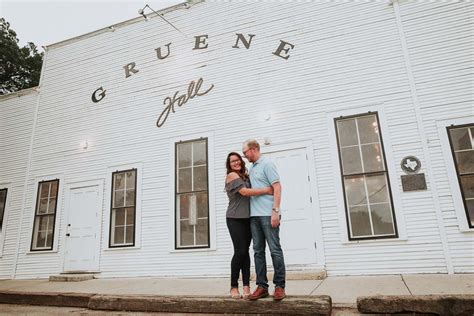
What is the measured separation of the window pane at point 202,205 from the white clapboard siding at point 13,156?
17.4ft

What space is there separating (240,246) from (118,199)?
17.0 feet

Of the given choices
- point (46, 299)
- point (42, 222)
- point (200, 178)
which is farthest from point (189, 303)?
point (42, 222)

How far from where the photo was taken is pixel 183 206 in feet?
23.6

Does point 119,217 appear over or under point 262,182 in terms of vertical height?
under

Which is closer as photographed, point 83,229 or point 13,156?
point 83,229

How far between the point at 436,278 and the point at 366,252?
1.12 metres

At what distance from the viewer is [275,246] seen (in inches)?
134

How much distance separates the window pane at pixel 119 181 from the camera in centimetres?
789

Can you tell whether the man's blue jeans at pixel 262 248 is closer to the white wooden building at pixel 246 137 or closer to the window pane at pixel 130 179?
the white wooden building at pixel 246 137

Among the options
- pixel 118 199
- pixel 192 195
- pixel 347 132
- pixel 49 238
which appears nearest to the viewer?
pixel 347 132

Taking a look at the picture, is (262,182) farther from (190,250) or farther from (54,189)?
(54,189)

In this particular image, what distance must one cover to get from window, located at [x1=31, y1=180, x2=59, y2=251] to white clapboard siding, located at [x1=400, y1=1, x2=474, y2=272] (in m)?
8.79

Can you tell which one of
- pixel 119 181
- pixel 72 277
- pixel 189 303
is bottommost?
pixel 72 277

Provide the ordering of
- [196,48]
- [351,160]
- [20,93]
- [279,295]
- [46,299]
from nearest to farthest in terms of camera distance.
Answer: [279,295], [46,299], [351,160], [196,48], [20,93]
